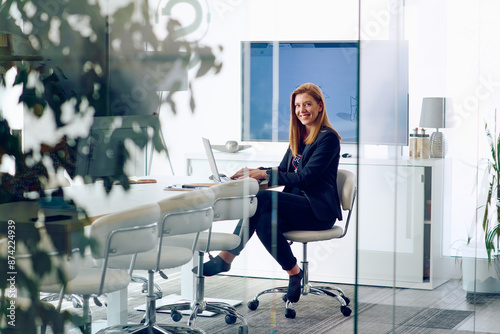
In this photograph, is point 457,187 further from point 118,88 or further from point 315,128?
point 118,88

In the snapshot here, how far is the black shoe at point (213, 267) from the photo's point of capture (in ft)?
7.35

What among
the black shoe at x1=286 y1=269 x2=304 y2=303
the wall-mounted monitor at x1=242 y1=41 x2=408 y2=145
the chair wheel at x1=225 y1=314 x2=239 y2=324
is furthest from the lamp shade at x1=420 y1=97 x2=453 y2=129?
the chair wheel at x1=225 y1=314 x2=239 y2=324

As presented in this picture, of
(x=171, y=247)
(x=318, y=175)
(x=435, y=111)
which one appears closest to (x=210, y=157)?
(x=171, y=247)

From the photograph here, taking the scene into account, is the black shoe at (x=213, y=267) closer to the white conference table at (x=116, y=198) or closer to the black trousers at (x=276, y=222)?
the black trousers at (x=276, y=222)

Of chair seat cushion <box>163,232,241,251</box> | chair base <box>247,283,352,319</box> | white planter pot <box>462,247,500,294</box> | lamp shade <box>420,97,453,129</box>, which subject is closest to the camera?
chair seat cushion <box>163,232,241,251</box>

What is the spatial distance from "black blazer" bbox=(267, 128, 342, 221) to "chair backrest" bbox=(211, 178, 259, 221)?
14 cm

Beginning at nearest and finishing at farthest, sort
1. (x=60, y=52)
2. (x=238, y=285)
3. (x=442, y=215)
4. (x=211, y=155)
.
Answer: (x=60, y=52) < (x=211, y=155) < (x=238, y=285) < (x=442, y=215)

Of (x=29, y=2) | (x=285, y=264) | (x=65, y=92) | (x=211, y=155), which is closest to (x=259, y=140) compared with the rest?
(x=211, y=155)

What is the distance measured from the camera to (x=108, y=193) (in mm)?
2115

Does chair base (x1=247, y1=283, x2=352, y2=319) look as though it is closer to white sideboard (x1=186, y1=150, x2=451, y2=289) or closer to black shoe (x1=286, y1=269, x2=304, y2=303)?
black shoe (x1=286, y1=269, x2=304, y2=303)

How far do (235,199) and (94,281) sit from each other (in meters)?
0.56

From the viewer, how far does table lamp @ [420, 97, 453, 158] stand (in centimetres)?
303

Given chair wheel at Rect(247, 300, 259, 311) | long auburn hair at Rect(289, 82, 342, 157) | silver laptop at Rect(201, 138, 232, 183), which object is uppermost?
long auburn hair at Rect(289, 82, 342, 157)

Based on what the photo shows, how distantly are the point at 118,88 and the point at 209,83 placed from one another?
1.04 feet
